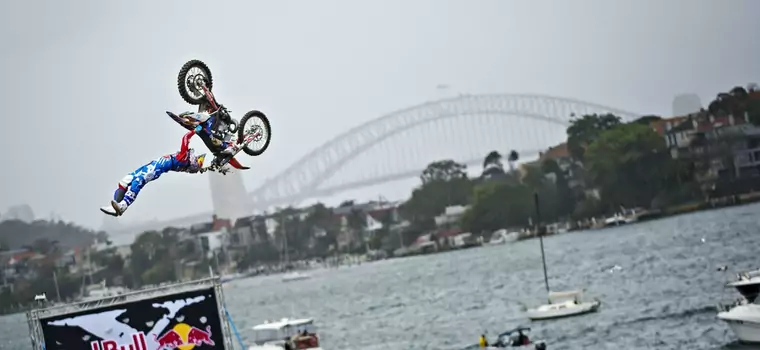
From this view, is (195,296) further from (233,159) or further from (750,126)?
(750,126)

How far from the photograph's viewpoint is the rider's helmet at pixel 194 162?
16.6 meters

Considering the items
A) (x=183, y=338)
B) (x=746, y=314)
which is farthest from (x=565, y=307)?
(x=183, y=338)

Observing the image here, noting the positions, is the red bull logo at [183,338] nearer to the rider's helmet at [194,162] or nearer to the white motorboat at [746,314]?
the rider's helmet at [194,162]

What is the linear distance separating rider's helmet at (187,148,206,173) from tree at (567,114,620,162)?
11926cm

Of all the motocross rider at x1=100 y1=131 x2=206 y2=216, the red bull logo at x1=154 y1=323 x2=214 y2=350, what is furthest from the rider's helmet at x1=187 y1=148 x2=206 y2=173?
the red bull logo at x1=154 y1=323 x2=214 y2=350

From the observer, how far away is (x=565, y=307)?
65.5m

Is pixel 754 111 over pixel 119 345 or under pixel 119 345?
over

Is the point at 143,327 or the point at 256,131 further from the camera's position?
the point at 143,327

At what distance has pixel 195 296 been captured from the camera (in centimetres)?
2122

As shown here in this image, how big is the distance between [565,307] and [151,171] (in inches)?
2003

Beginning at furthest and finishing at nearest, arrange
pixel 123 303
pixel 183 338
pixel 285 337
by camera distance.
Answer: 1. pixel 285 337
2. pixel 123 303
3. pixel 183 338

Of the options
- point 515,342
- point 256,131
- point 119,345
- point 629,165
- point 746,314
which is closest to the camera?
point 256,131

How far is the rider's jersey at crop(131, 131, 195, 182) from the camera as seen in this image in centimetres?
1631

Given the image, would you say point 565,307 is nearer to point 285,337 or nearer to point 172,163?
point 285,337
